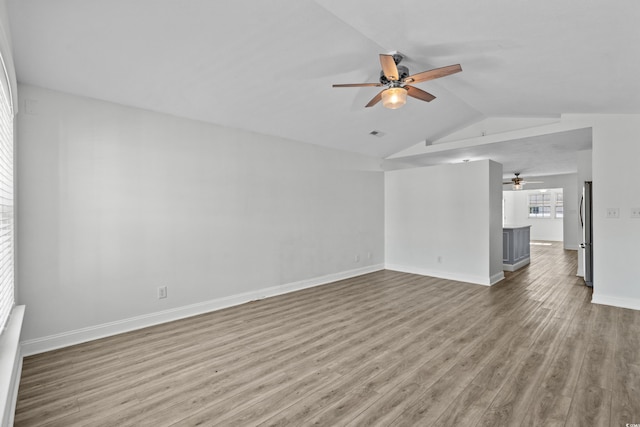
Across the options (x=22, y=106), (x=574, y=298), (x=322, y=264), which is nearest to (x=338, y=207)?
(x=322, y=264)

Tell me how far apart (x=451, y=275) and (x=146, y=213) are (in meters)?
5.09

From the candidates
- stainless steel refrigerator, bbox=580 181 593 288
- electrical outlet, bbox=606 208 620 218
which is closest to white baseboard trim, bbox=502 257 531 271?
stainless steel refrigerator, bbox=580 181 593 288

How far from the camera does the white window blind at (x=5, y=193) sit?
198 cm

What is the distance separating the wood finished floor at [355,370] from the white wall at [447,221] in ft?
4.78

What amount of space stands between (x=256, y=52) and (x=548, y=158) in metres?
7.14

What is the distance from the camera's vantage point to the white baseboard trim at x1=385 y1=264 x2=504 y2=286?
211 inches

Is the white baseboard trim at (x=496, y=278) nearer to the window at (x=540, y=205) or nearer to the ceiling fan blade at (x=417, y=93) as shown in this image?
the ceiling fan blade at (x=417, y=93)

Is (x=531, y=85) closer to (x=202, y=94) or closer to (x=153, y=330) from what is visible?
(x=202, y=94)

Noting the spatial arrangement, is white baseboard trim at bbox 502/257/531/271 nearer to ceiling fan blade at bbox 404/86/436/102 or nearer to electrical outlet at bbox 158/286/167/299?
ceiling fan blade at bbox 404/86/436/102

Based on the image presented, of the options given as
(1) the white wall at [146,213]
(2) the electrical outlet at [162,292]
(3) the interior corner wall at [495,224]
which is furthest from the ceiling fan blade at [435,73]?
(2) the electrical outlet at [162,292]

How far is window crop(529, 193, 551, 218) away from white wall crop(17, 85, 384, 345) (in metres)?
11.9

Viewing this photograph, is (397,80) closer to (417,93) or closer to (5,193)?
(417,93)

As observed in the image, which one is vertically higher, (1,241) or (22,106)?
(22,106)

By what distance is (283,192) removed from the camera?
4.84 metres
